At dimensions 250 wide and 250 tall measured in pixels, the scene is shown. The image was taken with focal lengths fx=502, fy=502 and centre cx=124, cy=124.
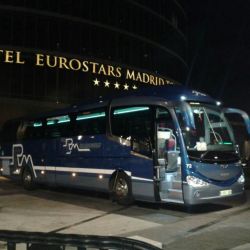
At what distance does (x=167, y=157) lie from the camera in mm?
13406

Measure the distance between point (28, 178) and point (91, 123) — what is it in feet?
18.5

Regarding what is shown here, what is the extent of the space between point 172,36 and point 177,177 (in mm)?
43858

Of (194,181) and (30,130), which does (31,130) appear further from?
(194,181)

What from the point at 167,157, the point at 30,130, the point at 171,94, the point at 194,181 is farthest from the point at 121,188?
the point at 30,130

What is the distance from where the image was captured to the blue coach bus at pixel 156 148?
12953 millimetres

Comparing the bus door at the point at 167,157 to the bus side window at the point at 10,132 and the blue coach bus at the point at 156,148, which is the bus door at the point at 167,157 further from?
the bus side window at the point at 10,132

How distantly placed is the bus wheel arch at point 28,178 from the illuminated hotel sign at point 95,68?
22.6 metres

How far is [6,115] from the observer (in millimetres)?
41438

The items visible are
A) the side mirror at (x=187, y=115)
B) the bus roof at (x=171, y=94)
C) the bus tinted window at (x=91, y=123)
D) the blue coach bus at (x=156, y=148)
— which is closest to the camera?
the side mirror at (x=187, y=115)

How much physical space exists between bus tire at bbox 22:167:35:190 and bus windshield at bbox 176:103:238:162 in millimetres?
9350

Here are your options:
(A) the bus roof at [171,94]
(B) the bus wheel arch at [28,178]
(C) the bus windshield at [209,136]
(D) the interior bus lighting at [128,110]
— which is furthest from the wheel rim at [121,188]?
(B) the bus wheel arch at [28,178]

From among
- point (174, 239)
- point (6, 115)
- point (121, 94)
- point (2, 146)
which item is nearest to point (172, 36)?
point (6, 115)

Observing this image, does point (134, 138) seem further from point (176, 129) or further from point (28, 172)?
point (28, 172)

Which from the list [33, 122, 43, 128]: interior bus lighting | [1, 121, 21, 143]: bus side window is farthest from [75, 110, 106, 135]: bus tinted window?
[1, 121, 21, 143]: bus side window
